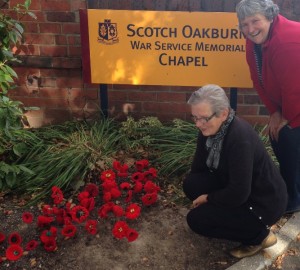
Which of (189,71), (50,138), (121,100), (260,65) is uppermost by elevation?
(260,65)

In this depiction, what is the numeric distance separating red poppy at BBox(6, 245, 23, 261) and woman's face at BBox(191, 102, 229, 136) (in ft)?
4.74

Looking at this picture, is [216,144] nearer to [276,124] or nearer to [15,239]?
[276,124]

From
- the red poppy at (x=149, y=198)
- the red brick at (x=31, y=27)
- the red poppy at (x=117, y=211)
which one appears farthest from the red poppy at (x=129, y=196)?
the red brick at (x=31, y=27)

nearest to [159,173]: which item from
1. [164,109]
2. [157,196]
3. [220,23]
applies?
[157,196]

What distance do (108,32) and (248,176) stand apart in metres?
2.34

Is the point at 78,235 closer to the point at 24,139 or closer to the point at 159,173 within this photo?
the point at 159,173

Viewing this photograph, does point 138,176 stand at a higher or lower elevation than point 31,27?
lower

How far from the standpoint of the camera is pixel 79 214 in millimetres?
2928

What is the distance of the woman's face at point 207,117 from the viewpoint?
2305mm

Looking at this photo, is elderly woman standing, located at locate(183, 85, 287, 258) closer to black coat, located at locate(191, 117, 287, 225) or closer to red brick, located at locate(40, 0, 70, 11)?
black coat, located at locate(191, 117, 287, 225)

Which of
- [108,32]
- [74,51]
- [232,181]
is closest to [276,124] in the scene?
[232,181]

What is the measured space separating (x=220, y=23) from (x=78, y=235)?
8.06ft

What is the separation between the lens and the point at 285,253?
9.46ft

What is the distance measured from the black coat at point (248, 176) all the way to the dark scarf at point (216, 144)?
0.03m
